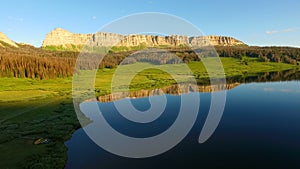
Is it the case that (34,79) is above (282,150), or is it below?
above

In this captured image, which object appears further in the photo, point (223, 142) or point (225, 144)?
point (223, 142)

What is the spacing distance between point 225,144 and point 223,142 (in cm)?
88

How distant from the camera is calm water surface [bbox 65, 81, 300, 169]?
30438mm

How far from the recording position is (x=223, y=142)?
122 ft

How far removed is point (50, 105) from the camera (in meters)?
62.7

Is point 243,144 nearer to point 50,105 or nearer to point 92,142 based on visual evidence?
point 92,142

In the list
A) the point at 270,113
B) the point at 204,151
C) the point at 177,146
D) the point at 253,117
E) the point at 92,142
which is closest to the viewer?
the point at 204,151

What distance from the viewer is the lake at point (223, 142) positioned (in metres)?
30.5

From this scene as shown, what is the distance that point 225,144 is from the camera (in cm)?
3641

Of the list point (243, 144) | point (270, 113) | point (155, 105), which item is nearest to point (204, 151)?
point (243, 144)

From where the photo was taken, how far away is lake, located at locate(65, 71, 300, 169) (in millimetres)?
30516

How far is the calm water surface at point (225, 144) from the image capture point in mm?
30438

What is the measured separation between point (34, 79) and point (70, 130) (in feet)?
301

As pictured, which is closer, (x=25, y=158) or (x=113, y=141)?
(x=25, y=158)
